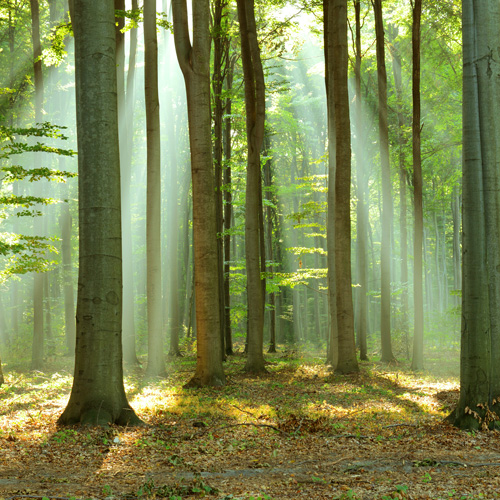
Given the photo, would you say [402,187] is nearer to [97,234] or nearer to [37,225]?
[37,225]

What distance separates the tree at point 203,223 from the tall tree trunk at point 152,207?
2.13 m

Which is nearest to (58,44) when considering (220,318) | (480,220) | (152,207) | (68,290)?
(152,207)

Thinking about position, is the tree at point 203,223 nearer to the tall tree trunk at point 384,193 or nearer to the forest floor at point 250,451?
the forest floor at point 250,451

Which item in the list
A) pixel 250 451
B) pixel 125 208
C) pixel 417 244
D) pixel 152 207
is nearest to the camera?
pixel 250 451

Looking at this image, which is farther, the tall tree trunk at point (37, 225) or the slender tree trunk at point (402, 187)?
the slender tree trunk at point (402, 187)

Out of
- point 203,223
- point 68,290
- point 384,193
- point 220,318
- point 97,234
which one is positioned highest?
point 384,193

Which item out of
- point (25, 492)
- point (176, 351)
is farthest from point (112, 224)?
point (176, 351)

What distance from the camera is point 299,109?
93.8 feet

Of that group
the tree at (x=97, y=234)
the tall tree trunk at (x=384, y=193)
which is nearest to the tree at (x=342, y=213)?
the tall tree trunk at (x=384, y=193)

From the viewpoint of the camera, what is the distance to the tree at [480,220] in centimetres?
615

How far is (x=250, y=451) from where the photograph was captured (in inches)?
211

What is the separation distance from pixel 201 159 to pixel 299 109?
20435 millimetres

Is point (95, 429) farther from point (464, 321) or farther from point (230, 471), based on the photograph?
point (464, 321)

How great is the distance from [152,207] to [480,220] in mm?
7721
